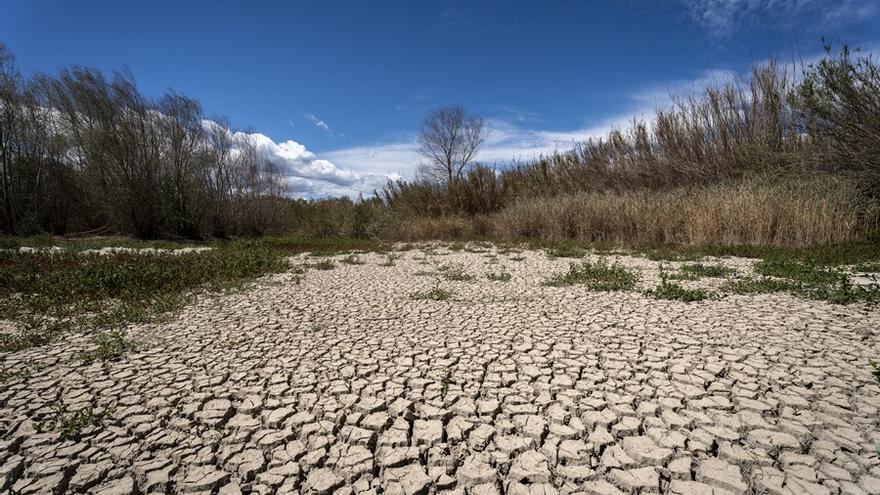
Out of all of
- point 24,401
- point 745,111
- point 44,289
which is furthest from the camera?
point 745,111

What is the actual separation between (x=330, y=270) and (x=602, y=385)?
6.92 m

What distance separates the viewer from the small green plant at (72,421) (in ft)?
8.11

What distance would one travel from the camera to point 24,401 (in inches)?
115

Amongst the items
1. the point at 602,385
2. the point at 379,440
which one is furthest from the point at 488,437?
the point at 602,385

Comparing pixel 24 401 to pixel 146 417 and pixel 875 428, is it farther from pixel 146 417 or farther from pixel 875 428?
pixel 875 428

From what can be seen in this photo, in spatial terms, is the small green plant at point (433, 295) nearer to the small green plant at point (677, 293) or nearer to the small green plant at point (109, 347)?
the small green plant at point (677, 293)

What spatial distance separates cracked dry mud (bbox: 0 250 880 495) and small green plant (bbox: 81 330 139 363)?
14cm

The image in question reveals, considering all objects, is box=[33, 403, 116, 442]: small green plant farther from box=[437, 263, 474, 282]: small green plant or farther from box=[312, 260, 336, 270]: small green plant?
box=[312, 260, 336, 270]: small green plant

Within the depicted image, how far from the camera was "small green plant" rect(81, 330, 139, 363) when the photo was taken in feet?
12.1

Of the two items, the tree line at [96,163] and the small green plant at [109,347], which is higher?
the tree line at [96,163]

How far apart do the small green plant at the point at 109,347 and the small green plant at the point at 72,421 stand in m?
1.02

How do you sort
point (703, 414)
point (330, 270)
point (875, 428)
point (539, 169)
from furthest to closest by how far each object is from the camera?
point (539, 169), point (330, 270), point (703, 414), point (875, 428)

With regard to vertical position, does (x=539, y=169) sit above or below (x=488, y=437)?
above

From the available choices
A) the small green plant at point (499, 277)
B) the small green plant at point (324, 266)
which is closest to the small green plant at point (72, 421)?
the small green plant at point (499, 277)
